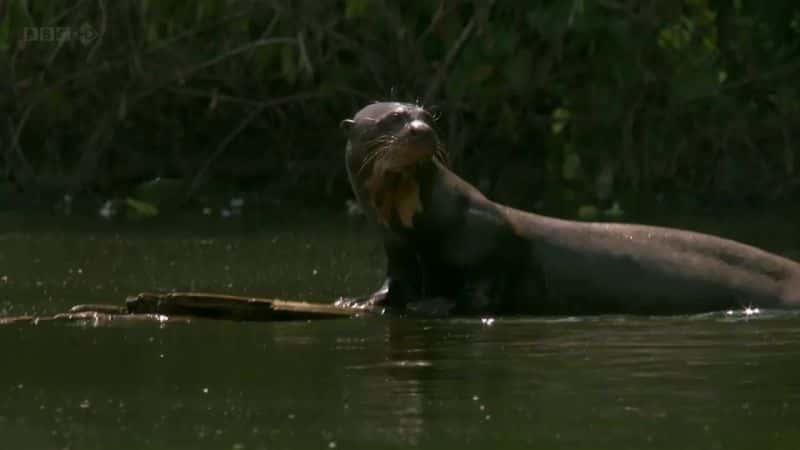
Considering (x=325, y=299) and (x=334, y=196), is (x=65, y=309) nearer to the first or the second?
(x=325, y=299)

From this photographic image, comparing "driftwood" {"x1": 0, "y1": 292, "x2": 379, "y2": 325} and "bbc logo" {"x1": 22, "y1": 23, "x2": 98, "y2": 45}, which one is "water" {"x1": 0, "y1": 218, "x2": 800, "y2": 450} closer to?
"driftwood" {"x1": 0, "y1": 292, "x2": 379, "y2": 325}

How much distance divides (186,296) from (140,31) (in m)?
7.42

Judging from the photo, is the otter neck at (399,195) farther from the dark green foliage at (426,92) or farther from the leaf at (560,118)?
the leaf at (560,118)

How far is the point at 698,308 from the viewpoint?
8352 mm

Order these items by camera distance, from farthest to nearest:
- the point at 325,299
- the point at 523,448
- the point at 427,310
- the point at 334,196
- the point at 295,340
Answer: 1. the point at 334,196
2. the point at 325,299
3. the point at 427,310
4. the point at 295,340
5. the point at 523,448

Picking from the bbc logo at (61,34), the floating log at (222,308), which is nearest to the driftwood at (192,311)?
the floating log at (222,308)

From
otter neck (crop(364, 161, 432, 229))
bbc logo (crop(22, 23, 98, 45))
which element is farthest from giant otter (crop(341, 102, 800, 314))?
bbc logo (crop(22, 23, 98, 45))

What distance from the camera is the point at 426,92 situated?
46.9 feet

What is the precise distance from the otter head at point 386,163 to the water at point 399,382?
581 millimetres

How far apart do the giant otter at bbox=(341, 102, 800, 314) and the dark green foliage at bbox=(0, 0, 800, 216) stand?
520 centimetres

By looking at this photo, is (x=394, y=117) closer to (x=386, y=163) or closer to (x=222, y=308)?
(x=386, y=163)

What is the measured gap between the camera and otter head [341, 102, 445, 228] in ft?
27.7

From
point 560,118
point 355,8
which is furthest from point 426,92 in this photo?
point 560,118

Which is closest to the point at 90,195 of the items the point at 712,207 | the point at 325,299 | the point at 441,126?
the point at 441,126
